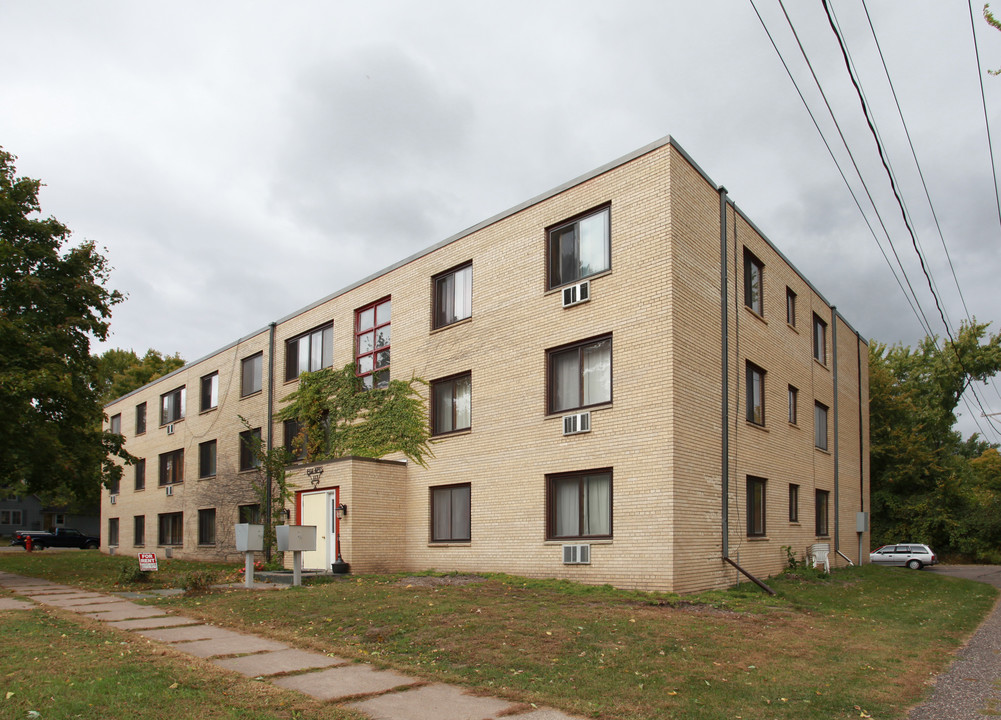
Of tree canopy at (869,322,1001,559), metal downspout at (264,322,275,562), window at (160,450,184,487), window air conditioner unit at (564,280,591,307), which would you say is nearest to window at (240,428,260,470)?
metal downspout at (264,322,275,562)

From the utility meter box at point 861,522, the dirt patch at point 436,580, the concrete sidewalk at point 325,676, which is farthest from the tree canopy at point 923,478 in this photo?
the concrete sidewalk at point 325,676

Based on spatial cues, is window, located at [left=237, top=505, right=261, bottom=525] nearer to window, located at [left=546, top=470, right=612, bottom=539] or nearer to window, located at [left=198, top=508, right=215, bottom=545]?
window, located at [left=198, top=508, right=215, bottom=545]

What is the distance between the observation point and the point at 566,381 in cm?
1698

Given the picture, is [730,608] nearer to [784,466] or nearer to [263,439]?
[784,466]

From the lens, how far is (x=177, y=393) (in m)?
34.8

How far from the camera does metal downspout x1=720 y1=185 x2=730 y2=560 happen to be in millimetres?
16312

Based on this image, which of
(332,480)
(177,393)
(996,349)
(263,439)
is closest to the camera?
(332,480)

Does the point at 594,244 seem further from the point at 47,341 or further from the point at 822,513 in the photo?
the point at 47,341

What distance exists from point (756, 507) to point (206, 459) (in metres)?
22.1

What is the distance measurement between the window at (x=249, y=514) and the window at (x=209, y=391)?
4749 millimetres

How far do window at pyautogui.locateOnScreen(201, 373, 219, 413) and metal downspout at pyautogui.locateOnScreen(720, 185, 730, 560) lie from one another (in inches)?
834

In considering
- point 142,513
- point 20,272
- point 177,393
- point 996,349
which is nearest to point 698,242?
point 20,272

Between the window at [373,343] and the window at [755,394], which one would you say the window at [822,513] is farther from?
the window at [373,343]

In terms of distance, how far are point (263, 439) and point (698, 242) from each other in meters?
16.8
